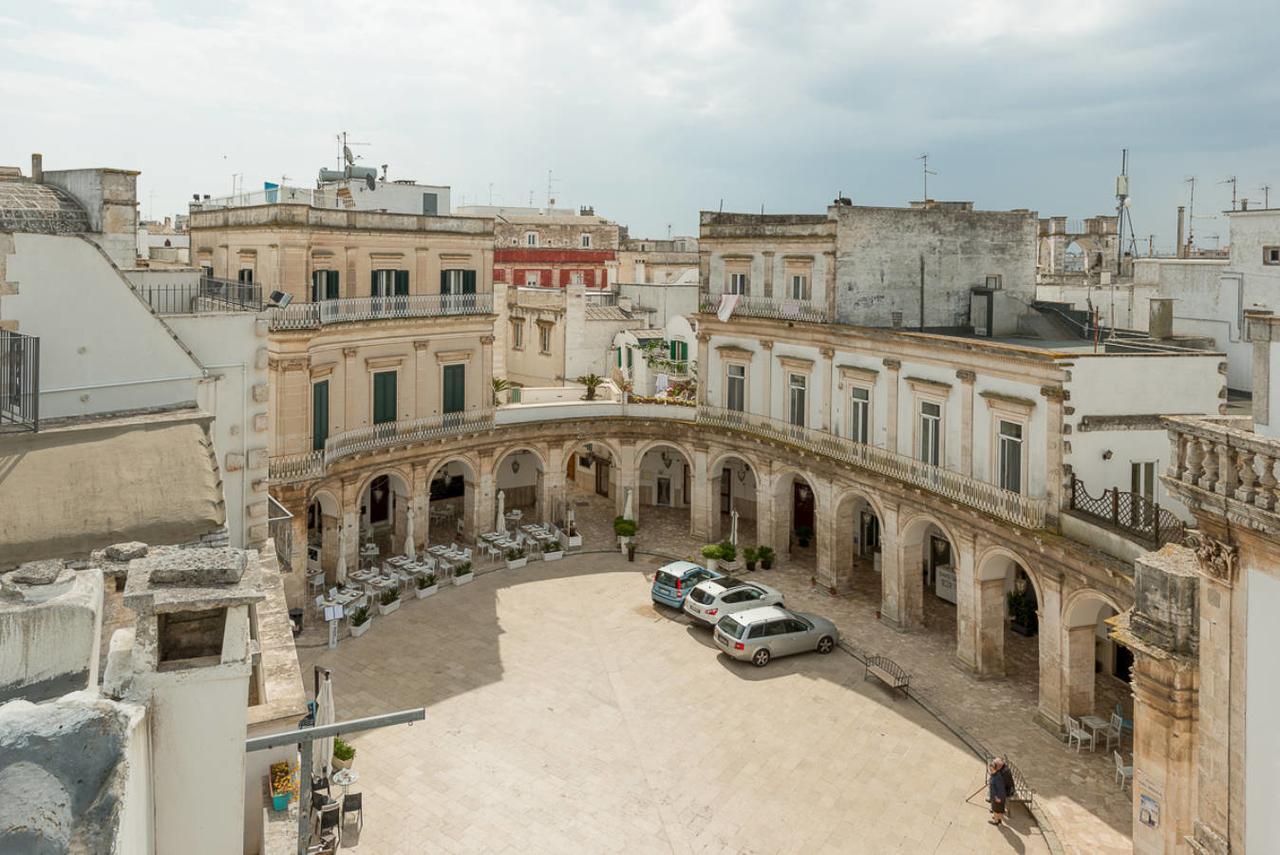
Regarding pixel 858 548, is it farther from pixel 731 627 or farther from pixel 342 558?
pixel 342 558

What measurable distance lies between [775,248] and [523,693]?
20270 mm

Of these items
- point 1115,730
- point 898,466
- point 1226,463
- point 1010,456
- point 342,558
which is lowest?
point 1115,730

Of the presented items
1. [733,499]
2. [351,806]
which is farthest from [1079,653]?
[733,499]

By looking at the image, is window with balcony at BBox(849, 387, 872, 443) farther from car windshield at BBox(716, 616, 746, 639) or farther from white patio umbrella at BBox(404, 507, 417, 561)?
white patio umbrella at BBox(404, 507, 417, 561)

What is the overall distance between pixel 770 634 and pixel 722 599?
2.46 meters

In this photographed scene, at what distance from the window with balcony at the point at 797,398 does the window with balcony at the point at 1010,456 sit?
9.51m

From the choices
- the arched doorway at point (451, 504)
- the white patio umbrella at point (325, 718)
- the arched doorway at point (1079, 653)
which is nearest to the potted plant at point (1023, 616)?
the arched doorway at point (1079, 653)

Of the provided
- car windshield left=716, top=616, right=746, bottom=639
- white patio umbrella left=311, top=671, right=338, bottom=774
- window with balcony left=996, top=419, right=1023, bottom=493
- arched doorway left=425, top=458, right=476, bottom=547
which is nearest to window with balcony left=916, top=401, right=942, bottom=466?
window with balcony left=996, top=419, right=1023, bottom=493

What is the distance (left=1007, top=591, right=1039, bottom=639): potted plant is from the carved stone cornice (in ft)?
61.5

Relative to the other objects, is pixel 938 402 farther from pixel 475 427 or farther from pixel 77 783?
pixel 77 783

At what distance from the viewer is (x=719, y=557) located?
35.3 m

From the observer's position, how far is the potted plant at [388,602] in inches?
1220

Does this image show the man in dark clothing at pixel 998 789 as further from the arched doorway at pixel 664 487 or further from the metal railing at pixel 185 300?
the arched doorway at pixel 664 487

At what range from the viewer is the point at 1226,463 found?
11.9 metres
